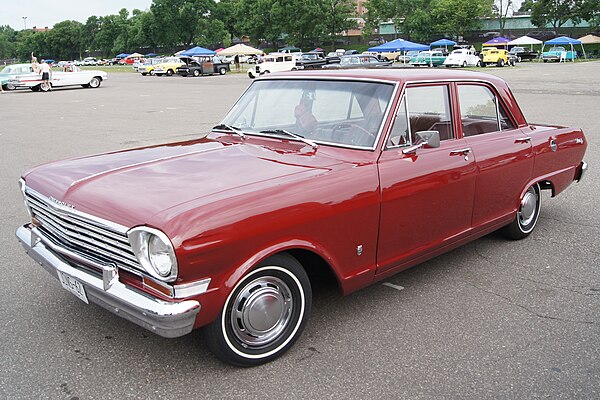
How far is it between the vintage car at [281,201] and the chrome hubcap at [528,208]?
0.12m

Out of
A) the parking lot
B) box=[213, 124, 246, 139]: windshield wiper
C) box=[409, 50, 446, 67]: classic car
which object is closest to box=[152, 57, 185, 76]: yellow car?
box=[409, 50, 446, 67]: classic car

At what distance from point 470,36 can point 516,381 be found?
9623cm

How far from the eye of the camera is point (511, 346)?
3426 mm

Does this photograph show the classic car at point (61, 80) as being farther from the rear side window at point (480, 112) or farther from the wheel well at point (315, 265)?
the wheel well at point (315, 265)

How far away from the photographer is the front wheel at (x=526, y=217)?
5168 millimetres

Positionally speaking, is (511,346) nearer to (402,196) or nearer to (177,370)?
(402,196)

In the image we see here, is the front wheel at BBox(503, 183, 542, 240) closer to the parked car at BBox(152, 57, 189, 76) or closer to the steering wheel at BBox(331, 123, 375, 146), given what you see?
the steering wheel at BBox(331, 123, 375, 146)

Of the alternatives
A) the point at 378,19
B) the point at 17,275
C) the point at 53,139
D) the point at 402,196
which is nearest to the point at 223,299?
the point at 402,196

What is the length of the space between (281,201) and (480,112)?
246cm

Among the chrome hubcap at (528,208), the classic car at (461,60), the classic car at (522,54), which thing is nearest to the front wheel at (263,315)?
the chrome hubcap at (528,208)

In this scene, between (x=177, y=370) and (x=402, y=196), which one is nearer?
(x=177, y=370)

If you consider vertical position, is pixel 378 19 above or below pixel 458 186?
above

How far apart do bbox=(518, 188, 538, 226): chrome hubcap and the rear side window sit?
68cm

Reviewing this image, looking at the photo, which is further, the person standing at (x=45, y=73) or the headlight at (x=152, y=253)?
the person standing at (x=45, y=73)
